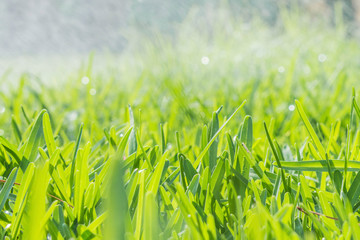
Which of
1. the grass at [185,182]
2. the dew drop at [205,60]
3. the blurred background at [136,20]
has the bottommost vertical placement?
the grass at [185,182]

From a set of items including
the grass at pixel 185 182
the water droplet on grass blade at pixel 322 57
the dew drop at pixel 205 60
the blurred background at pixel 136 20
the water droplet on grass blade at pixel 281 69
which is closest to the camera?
the grass at pixel 185 182

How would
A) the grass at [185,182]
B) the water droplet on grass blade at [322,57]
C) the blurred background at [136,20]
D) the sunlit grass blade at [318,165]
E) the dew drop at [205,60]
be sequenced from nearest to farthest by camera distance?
the grass at [185,182] → the sunlit grass blade at [318,165] → the water droplet on grass blade at [322,57] → the dew drop at [205,60] → the blurred background at [136,20]

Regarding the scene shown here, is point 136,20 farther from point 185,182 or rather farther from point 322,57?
point 185,182

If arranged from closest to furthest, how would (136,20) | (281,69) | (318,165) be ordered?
(318,165) < (281,69) < (136,20)

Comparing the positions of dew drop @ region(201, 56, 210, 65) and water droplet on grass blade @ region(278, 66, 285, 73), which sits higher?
dew drop @ region(201, 56, 210, 65)

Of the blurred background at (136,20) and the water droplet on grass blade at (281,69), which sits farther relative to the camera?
the blurred background at (136,20)

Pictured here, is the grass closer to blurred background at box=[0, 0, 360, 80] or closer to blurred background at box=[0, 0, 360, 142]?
blurred background at box=[0, 0, 360, 142]


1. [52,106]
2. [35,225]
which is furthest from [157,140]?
[52,106]

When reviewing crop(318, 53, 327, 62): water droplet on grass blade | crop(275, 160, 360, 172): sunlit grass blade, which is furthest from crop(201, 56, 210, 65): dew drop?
crop(275, 160, 360, 172): sunlit grass blade

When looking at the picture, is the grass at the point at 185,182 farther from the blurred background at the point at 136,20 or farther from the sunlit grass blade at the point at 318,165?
the blurred background at the point at 136,20

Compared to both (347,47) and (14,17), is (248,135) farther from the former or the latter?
(14,17)

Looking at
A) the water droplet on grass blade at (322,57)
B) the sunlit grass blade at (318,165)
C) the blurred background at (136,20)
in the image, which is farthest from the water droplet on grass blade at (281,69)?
the sunlit grass blade at (318,165)

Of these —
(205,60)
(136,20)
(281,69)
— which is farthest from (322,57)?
(136,20)

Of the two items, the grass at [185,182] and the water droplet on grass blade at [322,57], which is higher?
the grass at [185,182]
